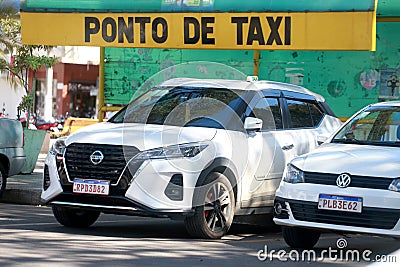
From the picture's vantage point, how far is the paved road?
8359 millimetres

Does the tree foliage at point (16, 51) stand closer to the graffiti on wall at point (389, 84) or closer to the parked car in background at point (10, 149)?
the parked car in background at point (10, 149)

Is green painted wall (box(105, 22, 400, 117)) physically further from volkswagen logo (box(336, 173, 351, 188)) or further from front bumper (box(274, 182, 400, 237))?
volkswagen logo (box(336, 173, 351, 188))

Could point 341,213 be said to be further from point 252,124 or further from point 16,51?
point 16,51

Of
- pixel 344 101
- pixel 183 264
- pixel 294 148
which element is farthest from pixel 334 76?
pixel 183 264

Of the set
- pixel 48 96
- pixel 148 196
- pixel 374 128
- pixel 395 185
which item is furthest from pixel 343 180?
pixel 48 96

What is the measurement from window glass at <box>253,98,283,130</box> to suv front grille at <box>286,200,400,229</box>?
213 cm

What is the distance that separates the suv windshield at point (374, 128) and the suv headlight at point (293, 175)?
914 millimetres

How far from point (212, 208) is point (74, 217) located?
6.12ft

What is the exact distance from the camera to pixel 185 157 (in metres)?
9.80

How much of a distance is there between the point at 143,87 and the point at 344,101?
3.91 m

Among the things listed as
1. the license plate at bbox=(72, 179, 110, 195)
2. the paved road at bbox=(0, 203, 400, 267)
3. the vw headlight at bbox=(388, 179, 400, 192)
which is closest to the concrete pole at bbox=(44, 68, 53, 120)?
the paved road at bbox=(0, 203, 400, 267)

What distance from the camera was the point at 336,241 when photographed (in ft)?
35.0

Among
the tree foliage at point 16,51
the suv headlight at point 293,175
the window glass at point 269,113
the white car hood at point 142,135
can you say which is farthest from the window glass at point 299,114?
the tree foliage at point 16,51

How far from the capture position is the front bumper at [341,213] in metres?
8.54
